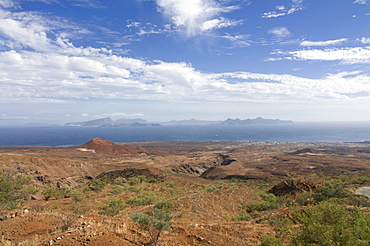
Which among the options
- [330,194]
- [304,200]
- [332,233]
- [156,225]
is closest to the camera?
[332,233]

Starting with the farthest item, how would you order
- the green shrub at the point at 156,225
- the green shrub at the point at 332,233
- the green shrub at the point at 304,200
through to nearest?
the green shrub at the point at 304,200 < the green shrub at the point at 156,225 < the green shrub at the point at 332,233

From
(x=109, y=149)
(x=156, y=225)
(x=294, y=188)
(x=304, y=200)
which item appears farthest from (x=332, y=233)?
(x=109, y=149)

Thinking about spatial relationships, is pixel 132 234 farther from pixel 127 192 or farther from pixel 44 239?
pixel 127 192

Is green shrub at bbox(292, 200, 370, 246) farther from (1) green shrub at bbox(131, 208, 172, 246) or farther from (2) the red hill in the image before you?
(2) the red hill

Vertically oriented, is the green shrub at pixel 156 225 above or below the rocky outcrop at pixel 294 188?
above

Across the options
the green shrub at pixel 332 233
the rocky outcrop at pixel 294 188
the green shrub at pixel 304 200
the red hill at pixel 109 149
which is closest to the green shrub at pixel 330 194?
the green shrub at pixel 304 200

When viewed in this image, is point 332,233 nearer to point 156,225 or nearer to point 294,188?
point 156,225

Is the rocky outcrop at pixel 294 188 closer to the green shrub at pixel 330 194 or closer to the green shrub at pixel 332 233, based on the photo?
the green shrub at pixel 330 194

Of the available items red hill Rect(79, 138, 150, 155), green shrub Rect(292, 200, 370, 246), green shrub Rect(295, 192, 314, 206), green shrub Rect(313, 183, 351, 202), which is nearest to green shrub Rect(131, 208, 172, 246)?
green shrub Rect(292, 200, 370, 246)

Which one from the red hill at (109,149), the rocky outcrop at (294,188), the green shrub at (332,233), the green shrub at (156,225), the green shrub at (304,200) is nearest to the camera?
the green shrub at (332,233)

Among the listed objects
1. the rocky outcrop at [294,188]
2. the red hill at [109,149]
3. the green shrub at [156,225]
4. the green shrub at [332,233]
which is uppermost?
the green shrub at [332,233]

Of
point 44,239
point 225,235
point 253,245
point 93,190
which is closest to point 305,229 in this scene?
point 253,245

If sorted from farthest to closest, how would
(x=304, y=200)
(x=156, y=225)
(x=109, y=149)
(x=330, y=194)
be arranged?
(x=109, y=149), (x=304, y=200), (x=330, y=194), (x=156, y=225)

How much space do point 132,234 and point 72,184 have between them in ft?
108
